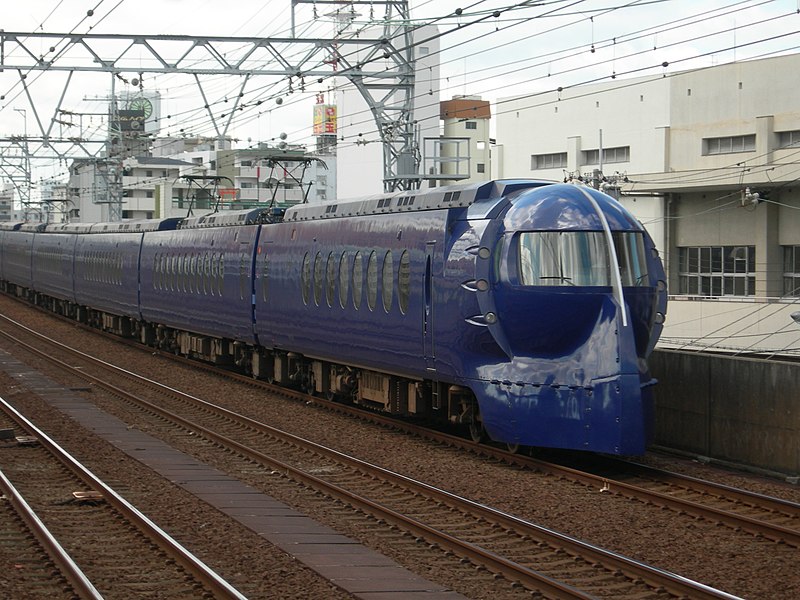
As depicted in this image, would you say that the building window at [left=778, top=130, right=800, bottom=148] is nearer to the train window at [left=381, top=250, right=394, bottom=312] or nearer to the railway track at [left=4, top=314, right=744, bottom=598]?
the train window at [left=381, top=250, right=394, bottom=312]

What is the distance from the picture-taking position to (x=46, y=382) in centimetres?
2583

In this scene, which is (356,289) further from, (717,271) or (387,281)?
(717,271)

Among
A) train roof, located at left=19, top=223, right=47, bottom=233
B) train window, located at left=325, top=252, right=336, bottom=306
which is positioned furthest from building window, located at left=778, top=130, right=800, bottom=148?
train roof, located at left=19, top=223, right=47, bottom=233

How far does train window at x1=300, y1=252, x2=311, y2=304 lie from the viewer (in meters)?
20.8

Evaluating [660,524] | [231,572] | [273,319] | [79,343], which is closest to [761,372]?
[660,524]

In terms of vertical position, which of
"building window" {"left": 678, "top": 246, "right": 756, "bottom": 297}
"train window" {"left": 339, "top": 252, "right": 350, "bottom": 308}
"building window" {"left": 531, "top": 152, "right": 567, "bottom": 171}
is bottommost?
"building window" {"left": 678, "top": 246, "right": 756, "bottom": 297}

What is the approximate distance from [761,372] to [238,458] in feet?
22.1

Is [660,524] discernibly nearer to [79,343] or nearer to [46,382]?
[46,382]

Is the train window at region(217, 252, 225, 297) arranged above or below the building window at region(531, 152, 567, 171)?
below

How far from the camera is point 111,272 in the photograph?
38.2 meters

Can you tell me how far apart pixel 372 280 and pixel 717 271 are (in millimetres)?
31121

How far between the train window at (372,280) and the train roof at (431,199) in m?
0.71

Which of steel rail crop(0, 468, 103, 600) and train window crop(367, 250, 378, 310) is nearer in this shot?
steel rail crop(0, 468, 103, 600)

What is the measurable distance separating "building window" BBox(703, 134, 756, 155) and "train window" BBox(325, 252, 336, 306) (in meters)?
28.7
